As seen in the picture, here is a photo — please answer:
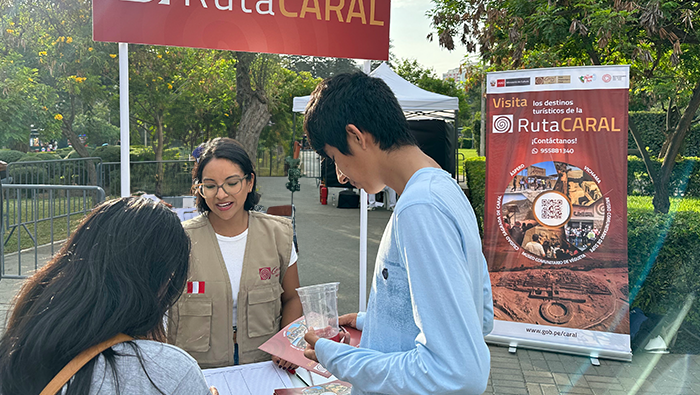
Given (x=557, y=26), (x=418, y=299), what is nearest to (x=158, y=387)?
(x=418, y=299)

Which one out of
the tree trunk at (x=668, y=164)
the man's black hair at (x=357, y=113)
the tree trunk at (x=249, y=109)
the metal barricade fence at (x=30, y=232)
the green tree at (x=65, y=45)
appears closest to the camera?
the man's black hair at (x=357, y=113)

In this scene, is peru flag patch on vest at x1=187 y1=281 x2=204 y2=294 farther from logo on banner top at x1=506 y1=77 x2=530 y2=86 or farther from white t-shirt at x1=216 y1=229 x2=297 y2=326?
logo on banner top at x1=506 y1=77 x2=530 y2=86

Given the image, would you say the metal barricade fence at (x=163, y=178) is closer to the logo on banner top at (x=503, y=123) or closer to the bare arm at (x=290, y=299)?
the logo on banner top at (x=503, y=123)

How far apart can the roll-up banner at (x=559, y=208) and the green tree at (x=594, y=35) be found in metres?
2.37

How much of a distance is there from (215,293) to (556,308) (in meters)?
3.24

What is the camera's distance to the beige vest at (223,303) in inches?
88.4

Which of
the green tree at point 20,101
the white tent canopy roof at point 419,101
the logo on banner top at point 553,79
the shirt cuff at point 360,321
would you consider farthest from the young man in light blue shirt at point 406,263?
the green tree at point 20,101

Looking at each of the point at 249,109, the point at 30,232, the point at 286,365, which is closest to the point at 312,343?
the point at 286,365

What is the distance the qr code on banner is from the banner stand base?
1.09 meters

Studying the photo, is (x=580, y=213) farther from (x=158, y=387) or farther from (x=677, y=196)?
(x=677, y=196)

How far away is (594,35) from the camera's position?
714 cm

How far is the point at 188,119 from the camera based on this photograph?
1636 cm

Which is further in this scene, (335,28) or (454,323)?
(335,28)

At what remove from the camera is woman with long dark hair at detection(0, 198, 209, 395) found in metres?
1.04
